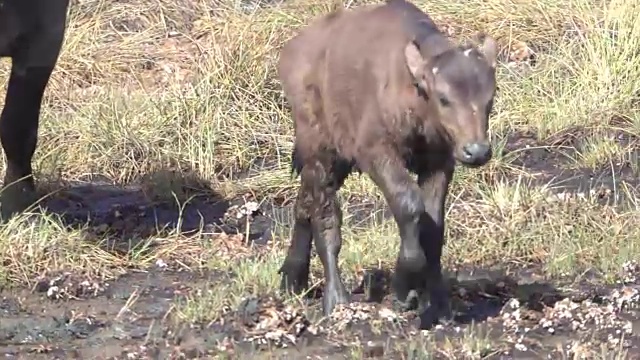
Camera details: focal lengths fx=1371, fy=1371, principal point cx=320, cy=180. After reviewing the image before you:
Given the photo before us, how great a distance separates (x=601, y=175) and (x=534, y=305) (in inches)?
108

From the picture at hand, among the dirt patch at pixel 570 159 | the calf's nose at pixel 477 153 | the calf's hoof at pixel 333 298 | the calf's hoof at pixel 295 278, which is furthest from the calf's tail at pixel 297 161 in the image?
the dirt patch at pixel 570 159

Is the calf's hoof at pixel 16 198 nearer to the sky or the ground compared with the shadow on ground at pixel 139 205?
nearer to the sky

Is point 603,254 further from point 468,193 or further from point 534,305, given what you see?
point 468,193

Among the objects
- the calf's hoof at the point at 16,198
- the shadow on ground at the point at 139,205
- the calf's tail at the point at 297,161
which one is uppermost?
the calf's tail at the point at 297,161

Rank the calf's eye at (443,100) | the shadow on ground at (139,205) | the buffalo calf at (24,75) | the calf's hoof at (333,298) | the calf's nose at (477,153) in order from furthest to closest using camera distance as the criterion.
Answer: the shadow on ground at (139,205), the buffalo calf at (24,75), the calf's hoof at (333,298), the calf's eye at (443,100), the calf's nose at (477,153)

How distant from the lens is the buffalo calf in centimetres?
730

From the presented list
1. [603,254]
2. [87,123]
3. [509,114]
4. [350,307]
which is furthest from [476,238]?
[87,123]

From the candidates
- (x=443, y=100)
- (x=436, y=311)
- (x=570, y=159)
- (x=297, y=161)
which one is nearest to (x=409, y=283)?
(x=436, y=311)

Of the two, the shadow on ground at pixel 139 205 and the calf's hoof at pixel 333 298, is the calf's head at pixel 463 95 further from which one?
the shadow on ground at pixel 139 205

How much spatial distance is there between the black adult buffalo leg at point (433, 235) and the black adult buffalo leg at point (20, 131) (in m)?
2.73

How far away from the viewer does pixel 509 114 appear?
9711 mm

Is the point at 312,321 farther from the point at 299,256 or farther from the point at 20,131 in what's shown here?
the point at 20,131

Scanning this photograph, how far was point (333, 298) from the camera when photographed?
6.11m

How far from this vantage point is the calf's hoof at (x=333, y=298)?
6094 mm
